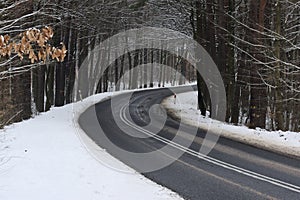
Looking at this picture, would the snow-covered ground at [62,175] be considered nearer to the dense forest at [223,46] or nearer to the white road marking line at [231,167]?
the dense forest at [223,46]

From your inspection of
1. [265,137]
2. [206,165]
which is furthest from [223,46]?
[206,165]

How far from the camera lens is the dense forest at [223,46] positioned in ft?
55.0

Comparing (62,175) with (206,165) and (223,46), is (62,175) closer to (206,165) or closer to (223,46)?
(206,165)

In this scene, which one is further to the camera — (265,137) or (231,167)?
(265,137)

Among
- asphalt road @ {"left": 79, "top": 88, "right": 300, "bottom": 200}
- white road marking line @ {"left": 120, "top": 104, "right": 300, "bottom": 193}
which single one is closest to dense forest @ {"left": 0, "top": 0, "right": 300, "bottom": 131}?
asphalt road @ {"left": 79, "top": 88, "right": 300, "bottom": 200}

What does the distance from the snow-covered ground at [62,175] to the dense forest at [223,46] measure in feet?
5.93

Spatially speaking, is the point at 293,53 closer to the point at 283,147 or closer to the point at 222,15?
the point at 222,15

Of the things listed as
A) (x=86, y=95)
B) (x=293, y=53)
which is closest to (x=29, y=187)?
(x=293, y=53)

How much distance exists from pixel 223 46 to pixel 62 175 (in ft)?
55.0

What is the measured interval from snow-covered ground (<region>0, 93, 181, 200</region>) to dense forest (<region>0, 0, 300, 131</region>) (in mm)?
1807

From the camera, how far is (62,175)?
8.92 metres

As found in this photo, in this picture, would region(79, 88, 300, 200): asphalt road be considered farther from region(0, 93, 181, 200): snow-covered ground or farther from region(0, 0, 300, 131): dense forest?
region(0, 0, 300, 131): dense forest

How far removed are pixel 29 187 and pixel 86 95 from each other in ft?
109

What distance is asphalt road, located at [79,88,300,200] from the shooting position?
8633 mm
